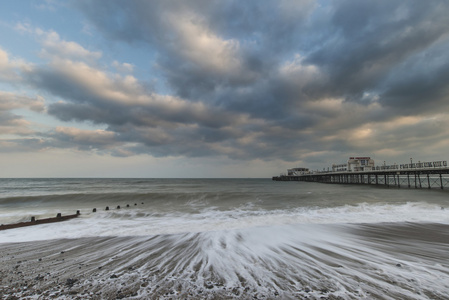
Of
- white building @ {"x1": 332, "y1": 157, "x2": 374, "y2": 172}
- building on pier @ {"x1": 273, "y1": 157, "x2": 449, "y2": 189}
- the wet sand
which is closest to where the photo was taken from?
the wet sand

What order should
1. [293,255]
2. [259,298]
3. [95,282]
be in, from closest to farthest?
[259,298] → [95,282] → [293,255]

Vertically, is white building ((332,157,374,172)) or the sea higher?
white building ((332,157,374,172))

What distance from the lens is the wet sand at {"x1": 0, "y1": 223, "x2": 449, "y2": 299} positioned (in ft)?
12.9

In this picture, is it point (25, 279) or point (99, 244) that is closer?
point (25, 279)

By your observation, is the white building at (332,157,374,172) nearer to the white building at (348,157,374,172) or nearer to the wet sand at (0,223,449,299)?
the white building at (348,157,374,172)

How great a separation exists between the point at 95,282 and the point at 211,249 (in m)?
3.36

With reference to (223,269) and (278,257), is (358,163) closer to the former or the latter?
(278,257)

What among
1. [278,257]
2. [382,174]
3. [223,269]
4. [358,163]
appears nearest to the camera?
[223,269]

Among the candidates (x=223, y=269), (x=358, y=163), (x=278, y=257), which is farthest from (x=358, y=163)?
(x=223, y=269)

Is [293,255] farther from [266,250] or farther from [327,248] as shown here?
[327,248]

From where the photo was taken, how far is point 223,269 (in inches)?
200

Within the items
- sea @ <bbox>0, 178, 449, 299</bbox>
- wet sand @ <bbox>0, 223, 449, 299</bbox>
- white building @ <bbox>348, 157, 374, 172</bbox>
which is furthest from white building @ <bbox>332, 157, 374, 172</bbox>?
wet sand @ <bbox>0, 223, 449, 299</bbox>

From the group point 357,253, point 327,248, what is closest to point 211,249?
point 327,248

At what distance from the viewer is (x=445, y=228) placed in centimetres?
953
